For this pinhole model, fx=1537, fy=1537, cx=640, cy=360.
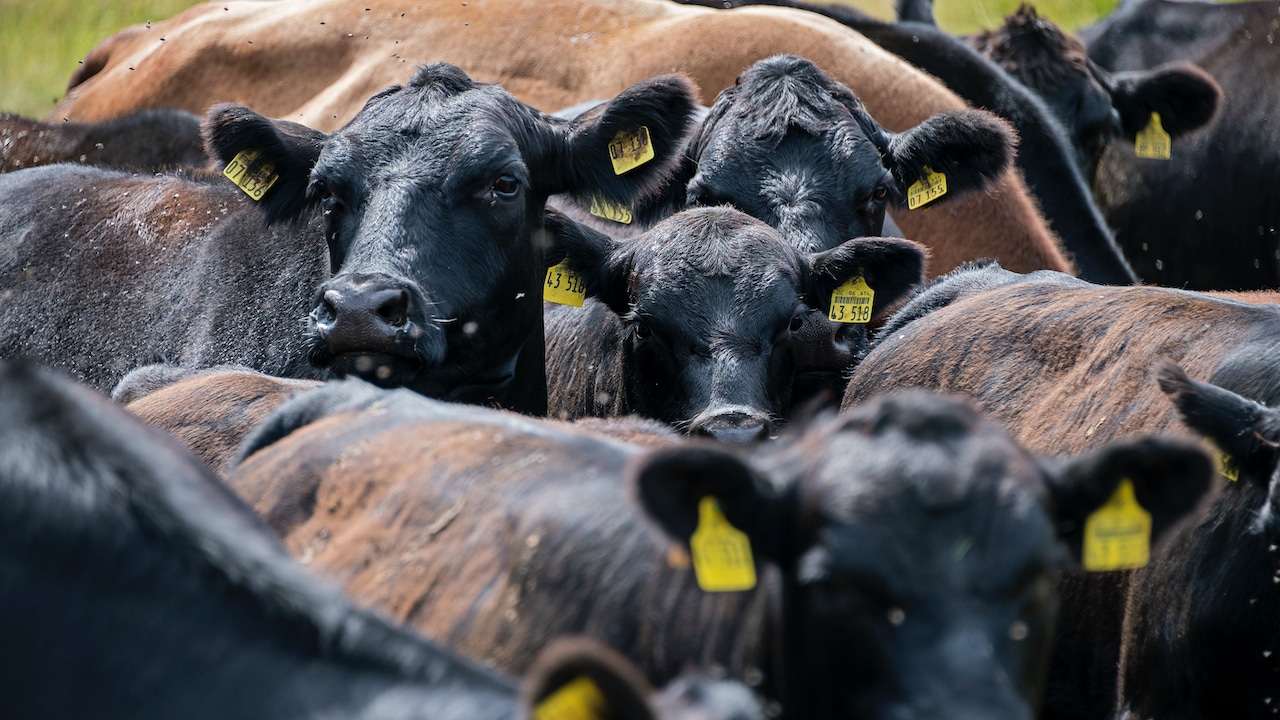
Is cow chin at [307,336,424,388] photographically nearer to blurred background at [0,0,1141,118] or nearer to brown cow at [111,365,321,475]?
brown cow at [111,365,321,475]

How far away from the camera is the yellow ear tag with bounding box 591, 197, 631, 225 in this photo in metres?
6.07

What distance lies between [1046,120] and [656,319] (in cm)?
455

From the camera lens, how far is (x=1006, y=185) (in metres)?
8.37

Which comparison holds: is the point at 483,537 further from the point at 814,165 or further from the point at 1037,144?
the point at 1037,144

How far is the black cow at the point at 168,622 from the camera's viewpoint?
2479 millimetres

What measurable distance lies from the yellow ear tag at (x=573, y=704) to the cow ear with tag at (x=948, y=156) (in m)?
4.97

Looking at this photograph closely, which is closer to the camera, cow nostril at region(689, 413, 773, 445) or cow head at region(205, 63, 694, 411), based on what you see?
cow nostril at region(689, 413, 773, 445)

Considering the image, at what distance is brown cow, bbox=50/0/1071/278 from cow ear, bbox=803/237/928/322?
8.27ft

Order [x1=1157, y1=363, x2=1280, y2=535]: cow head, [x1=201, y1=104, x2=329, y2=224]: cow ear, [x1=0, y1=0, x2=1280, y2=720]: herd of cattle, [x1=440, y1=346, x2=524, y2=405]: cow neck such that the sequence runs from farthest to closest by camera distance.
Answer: [x1=201, y1=104, x2=329, y2=224]: cow ear, [x1=440, y1=346, x2=524, y2=405]: cow neck, [x1=1157, y1=363, x2=1280, y2=535]: cow head, [x1=0, y1=0, x2=1280, y2=720]: herd of cattle

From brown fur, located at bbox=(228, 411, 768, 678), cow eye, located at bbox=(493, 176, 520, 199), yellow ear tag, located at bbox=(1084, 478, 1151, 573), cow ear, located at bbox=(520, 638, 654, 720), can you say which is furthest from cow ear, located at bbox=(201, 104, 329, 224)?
cow ear, located at bbox=(520, 638, 654, 720)

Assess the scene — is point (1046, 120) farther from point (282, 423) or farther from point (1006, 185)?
point (282, 423)

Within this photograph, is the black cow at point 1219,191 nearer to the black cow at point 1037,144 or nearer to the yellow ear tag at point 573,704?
the black cow at point 1037,144

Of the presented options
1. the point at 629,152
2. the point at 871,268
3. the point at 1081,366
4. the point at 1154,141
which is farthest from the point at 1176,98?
the point at 1081,366

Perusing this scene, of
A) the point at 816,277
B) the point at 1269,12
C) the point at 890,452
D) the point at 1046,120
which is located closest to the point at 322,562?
the point at 890,452
